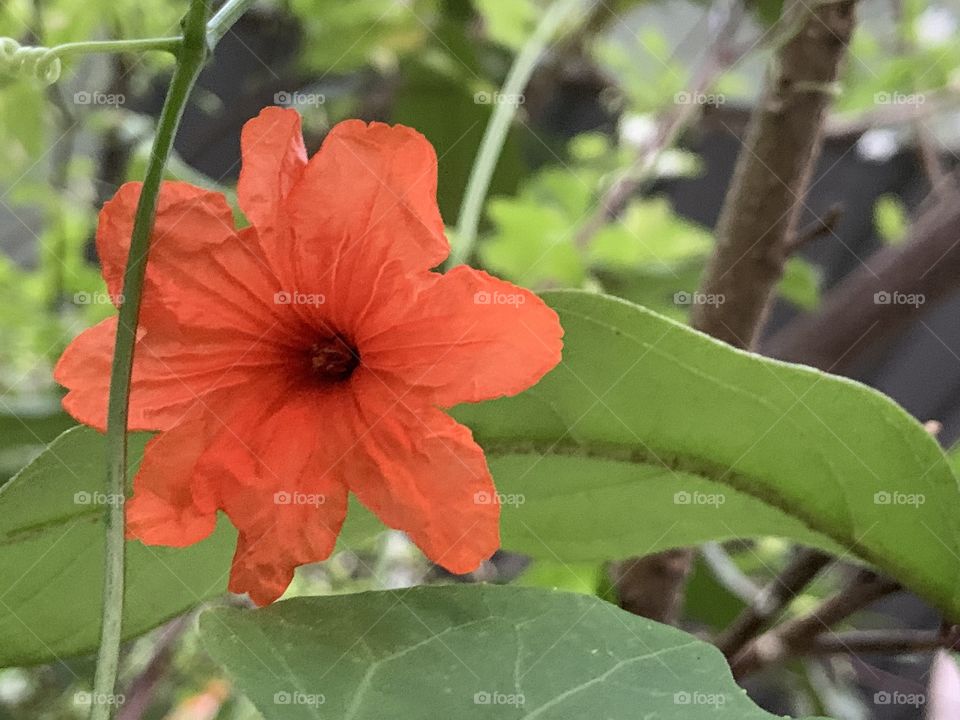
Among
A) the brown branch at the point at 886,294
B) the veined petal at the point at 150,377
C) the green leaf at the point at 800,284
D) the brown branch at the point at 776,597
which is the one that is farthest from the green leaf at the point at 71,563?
the green leaf at the point at 800,284

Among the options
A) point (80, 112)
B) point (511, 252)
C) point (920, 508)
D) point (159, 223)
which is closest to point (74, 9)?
point (80, 112)

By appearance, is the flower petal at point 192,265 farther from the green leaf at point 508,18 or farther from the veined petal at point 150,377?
the green leaf at point 508,18

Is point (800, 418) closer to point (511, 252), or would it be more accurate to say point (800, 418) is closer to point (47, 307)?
point (511, 252)

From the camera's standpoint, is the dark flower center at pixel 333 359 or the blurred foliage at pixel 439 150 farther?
Result: the blurred foliage at pixel 439 150

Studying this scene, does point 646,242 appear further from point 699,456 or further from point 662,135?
point 699,456

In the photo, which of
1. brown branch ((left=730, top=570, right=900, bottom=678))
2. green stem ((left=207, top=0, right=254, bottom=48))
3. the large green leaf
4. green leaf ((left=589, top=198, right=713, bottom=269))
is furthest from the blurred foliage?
green stem ((left=207, top=0, right=254, bottom=48))

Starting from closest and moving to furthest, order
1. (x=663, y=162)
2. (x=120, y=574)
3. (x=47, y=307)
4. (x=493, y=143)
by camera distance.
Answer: (x=120, y=574), (x=493, y=143), (x=47, y=307), (x=663, y=162)

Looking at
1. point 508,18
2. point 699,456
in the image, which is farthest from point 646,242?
point 699,456
